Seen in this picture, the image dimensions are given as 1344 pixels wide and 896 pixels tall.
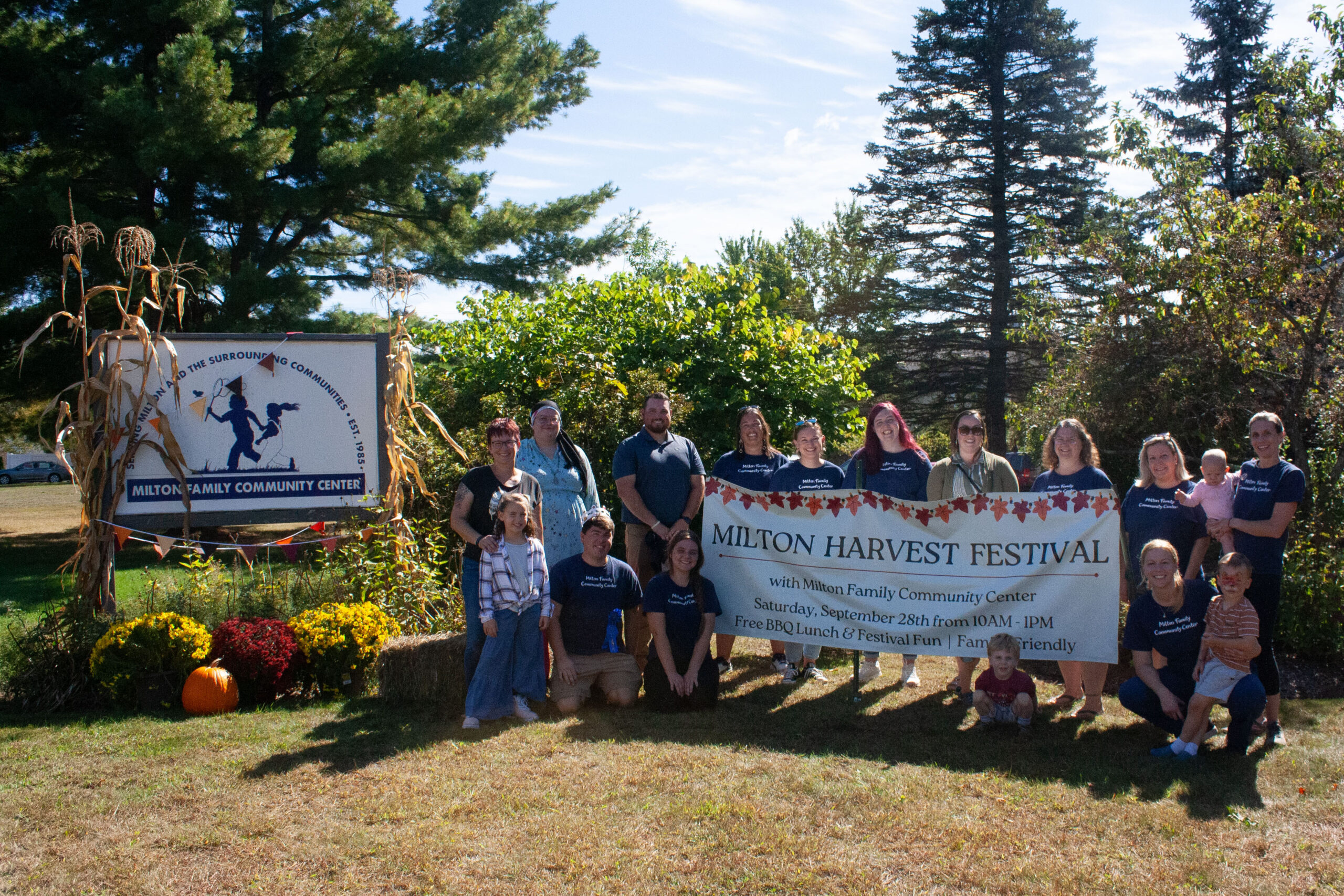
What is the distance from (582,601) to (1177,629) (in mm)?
3391

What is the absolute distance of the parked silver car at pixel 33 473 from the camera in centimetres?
4897

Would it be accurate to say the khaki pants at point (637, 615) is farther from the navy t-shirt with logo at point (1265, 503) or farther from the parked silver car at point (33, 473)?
the parked silver car at point (33, 473)

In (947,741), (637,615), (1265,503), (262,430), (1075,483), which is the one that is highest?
(262,430)

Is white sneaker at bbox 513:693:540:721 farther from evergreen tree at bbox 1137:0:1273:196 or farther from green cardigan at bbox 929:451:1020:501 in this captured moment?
evergreen tree at bbox 1137:0:1273:196

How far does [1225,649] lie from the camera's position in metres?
4.95

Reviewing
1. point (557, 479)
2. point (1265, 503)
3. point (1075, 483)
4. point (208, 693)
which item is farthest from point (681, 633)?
point (1265, 503)

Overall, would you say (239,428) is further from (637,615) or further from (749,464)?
(749,464)

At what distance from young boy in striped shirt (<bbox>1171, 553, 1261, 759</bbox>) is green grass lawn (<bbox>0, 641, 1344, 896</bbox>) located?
23cm

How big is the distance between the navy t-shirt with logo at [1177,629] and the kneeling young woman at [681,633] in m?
2.41

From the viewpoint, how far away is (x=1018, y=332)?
1280 centimetres

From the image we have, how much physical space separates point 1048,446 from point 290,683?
5.21m

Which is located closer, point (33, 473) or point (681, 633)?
point (681, 633)

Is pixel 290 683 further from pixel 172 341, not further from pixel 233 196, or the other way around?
pixel 233 196

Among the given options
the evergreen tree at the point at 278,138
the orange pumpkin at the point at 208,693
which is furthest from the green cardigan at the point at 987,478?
the evergreen tree at the point at 278,138
